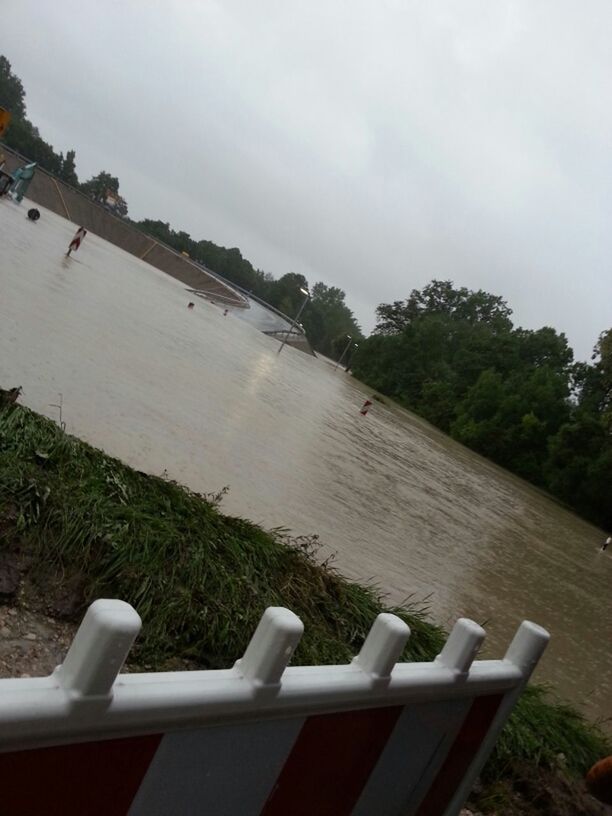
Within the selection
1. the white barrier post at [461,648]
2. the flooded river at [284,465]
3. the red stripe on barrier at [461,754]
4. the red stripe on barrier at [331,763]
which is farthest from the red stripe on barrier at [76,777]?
the flooded river at [284,465]

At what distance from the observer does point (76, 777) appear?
126cm

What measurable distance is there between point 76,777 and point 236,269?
146 m

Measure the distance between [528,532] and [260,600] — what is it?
58.7ft

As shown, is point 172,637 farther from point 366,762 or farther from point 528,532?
point 528,532

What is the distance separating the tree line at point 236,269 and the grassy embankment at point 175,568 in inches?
3936

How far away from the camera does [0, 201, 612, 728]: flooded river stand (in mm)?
8406

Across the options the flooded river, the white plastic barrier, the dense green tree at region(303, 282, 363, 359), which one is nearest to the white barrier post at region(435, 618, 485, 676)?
the white plastic barrier

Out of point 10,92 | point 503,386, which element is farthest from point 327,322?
point 503,386

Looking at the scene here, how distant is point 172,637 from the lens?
12.8 ft

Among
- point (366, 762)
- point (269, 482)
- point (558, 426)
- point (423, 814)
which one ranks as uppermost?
point (558, 426)

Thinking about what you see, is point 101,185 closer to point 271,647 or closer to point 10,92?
point 10,92

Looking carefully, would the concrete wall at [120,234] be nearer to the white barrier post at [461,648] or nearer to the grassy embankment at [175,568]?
the grassy embankment at [175,568]

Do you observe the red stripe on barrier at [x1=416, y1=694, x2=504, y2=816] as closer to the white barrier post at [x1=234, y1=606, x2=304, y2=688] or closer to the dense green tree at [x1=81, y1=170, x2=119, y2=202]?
the white barrier post at [x1=234, y1=606, x2=304, y2=688]

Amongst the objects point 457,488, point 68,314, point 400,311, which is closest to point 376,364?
point 400,311
